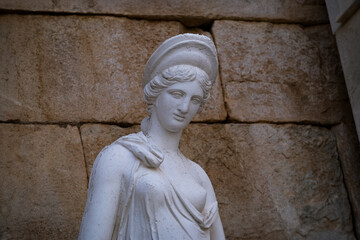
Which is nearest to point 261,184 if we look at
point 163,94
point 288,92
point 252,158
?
point 252,158

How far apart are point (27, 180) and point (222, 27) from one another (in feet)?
6.67

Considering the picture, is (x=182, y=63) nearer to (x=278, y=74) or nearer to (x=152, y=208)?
(x=152, y=208)

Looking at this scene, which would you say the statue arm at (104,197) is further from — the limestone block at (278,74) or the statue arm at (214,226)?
the limestone block at (278,74)

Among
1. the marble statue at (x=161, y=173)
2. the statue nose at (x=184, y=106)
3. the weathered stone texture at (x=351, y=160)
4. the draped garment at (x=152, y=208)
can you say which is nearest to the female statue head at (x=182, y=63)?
the marble statue at (x=161, y=173)

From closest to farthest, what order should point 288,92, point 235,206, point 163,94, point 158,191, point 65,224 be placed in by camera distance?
point 158,191 → point 163,94 → point 65,224 → point 235,206 → point 288,92

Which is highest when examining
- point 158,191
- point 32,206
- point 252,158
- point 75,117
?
point 158,191

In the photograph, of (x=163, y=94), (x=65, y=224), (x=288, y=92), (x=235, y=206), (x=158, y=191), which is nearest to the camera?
(x=158, y=191)

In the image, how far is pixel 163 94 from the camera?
2562 millimetres

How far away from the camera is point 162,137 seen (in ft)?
8.52

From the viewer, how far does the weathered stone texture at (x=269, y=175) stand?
3.84 meters

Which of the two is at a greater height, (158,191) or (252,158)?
(158,191)

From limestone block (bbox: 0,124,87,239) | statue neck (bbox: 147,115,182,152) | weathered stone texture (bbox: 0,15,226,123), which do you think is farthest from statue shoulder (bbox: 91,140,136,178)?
weathered stone texture (bbox: 0,15,226,123)

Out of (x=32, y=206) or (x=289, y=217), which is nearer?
(x=32, y=206)

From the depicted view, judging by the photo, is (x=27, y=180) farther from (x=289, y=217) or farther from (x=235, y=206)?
(x=289, y=217)
